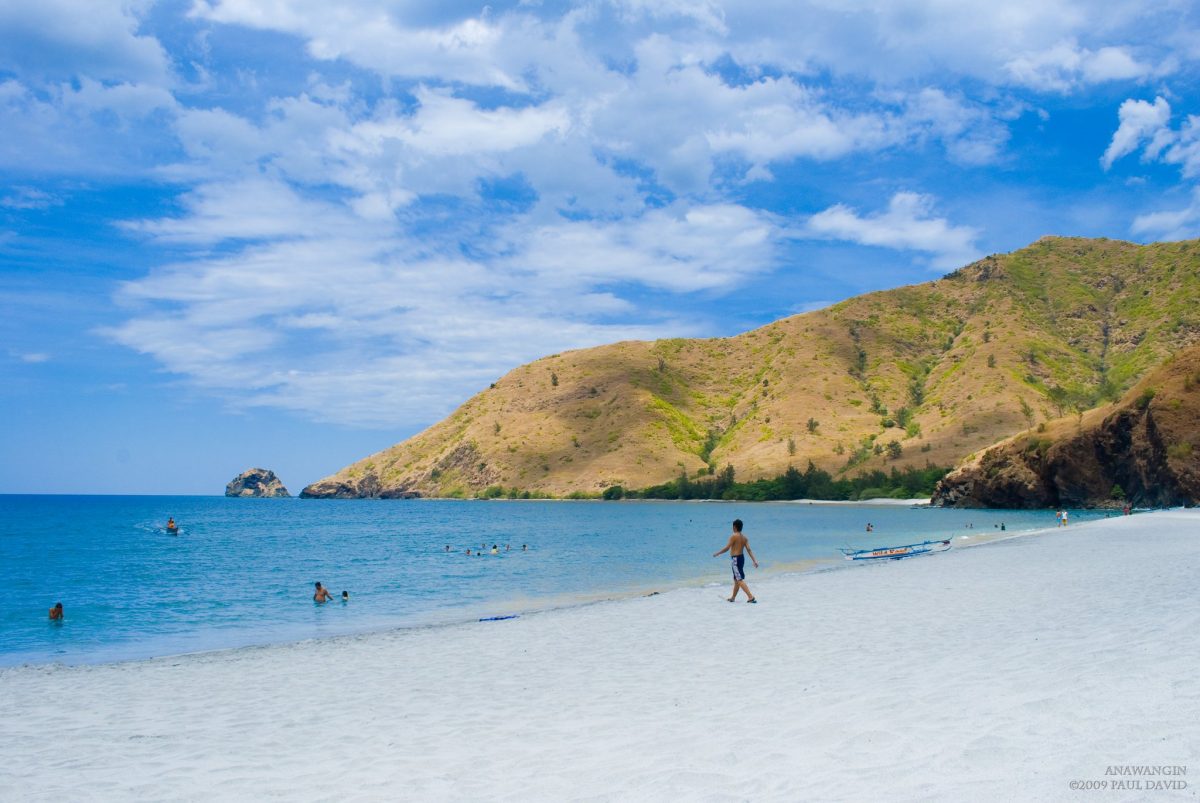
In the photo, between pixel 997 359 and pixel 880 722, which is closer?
pixel 880 722

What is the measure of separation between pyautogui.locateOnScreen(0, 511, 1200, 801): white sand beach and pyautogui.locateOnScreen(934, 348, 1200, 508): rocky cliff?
200 feet

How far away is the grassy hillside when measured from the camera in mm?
136875

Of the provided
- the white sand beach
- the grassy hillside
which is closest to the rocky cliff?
the grassy hillside

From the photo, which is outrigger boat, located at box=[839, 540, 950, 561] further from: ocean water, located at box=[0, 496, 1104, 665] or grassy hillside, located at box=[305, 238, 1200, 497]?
grassy hillside, located at box=[305, 238, 1200, 497]

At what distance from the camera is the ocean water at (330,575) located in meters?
23.9

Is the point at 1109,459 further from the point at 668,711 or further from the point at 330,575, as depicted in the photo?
the point at 668,711

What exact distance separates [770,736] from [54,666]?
16995mm

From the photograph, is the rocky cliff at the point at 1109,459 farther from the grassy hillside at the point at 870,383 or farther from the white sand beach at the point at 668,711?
the white sand beach at the point at 668,711

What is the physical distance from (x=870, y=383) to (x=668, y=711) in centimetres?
15976

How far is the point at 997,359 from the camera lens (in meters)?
145

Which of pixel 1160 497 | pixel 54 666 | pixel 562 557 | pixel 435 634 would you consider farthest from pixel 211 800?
pixel 1160 497

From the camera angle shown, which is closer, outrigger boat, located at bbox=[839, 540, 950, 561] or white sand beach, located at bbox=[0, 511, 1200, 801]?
white sand beach, located at bbox=[0, 511, 1200, 801]

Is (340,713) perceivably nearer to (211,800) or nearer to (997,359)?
(211,800)

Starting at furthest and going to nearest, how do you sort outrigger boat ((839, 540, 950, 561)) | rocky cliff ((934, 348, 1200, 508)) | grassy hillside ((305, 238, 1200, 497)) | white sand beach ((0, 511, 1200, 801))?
grassy hillside ((305, 238, 1200, 497)) < rocky cliff ((934, 348, 1200, 508)) < outrigger boat ((839, 540, 950, 561)) < white sand beach ((0, 511, 1200, 801))
